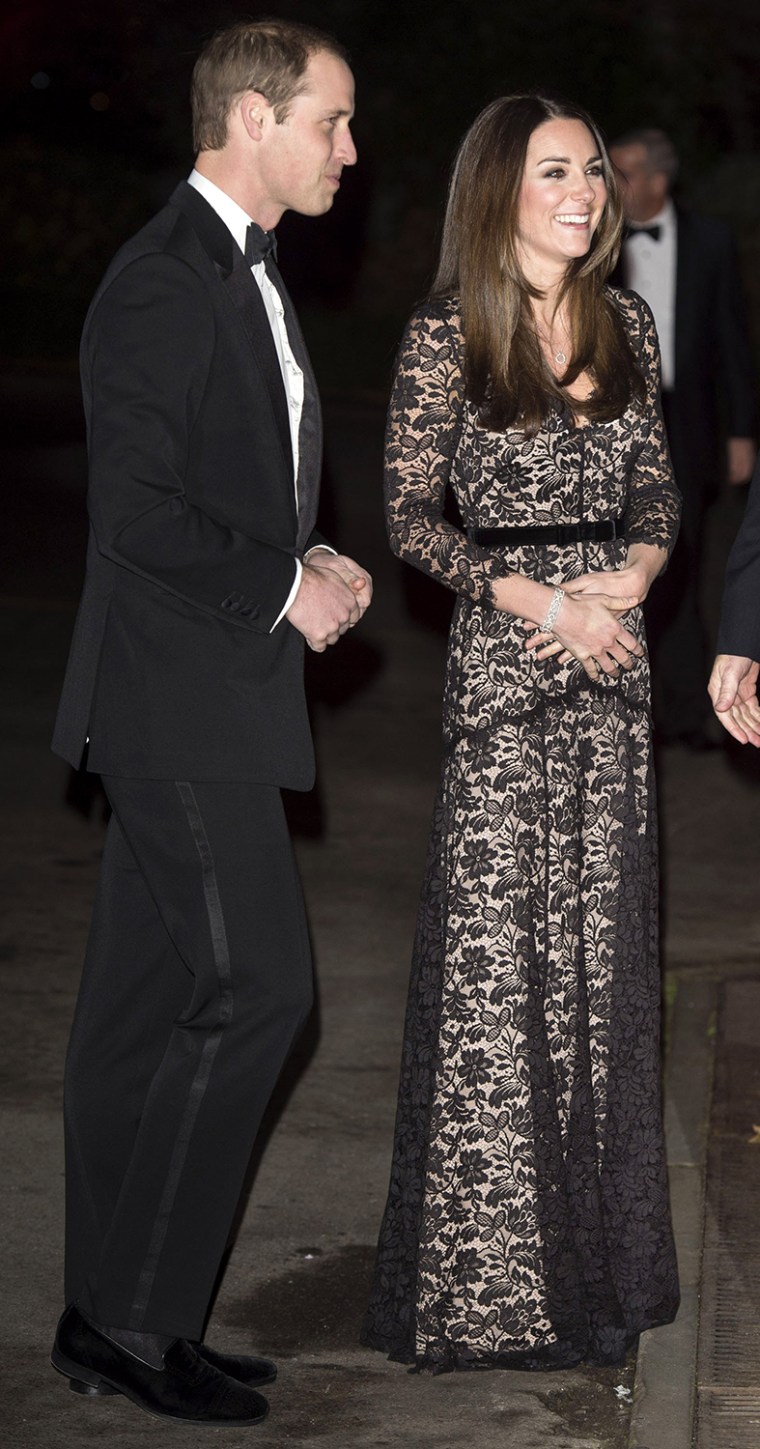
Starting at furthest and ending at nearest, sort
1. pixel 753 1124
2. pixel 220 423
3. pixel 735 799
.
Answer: pixel 735 799 < pixel 753 1124 < pixel 220 423

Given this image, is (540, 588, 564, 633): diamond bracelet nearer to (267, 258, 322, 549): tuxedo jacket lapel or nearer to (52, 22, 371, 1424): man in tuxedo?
(52, 22, 371, 1424): man in tuxedo

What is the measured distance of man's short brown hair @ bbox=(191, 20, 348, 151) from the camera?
3.40 meters

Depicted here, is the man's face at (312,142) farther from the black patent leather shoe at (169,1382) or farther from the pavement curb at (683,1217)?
the pavement curb at (683,1217)

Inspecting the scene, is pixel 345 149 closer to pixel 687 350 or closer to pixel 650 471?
pixel 650 471

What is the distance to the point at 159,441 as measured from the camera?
3314mm

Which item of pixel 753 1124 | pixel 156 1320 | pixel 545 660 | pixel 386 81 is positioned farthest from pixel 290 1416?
pixel 386 81

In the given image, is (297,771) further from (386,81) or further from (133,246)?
(386,81)

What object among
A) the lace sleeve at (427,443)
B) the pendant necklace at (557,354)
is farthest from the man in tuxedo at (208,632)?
the pendant necklace at (557,354)

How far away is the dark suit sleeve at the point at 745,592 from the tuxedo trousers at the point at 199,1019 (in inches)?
37.7

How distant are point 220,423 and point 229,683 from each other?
1.42 ft

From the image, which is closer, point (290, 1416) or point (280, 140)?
point (280, 140)

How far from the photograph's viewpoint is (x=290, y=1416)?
371 cm

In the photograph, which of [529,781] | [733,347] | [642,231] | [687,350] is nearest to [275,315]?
[529,781]

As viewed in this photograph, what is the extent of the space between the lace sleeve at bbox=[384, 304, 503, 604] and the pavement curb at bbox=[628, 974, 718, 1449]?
4.85ft
